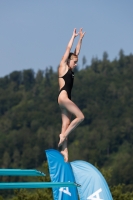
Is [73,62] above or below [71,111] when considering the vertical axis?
above

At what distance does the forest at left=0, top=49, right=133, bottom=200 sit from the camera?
5743 inches

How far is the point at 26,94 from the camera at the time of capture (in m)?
192

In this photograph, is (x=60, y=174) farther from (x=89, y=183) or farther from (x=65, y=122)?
(x=65, y=122)

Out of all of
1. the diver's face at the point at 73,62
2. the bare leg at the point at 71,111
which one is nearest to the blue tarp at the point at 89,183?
the bare leg at the point at 71,111

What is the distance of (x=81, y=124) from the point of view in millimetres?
175000

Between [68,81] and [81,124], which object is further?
[81,124]

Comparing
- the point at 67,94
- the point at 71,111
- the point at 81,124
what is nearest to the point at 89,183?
the point at 71,111

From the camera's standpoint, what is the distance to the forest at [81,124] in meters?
146

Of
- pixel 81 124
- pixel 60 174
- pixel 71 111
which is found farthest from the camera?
pixel 81 124

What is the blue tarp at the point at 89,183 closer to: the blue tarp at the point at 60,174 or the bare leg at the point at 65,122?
the blue tarp at the point at 60,174

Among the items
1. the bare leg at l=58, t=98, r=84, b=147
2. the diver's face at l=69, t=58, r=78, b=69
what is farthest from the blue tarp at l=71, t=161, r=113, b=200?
the diver's face at l=69, t=58, r=78, b=69

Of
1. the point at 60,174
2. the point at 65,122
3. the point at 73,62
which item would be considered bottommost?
the point at 60,174

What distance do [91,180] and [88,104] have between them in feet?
536

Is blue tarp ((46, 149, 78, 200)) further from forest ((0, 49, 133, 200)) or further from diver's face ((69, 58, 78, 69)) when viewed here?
forest ((0, 49, 133, 200))
